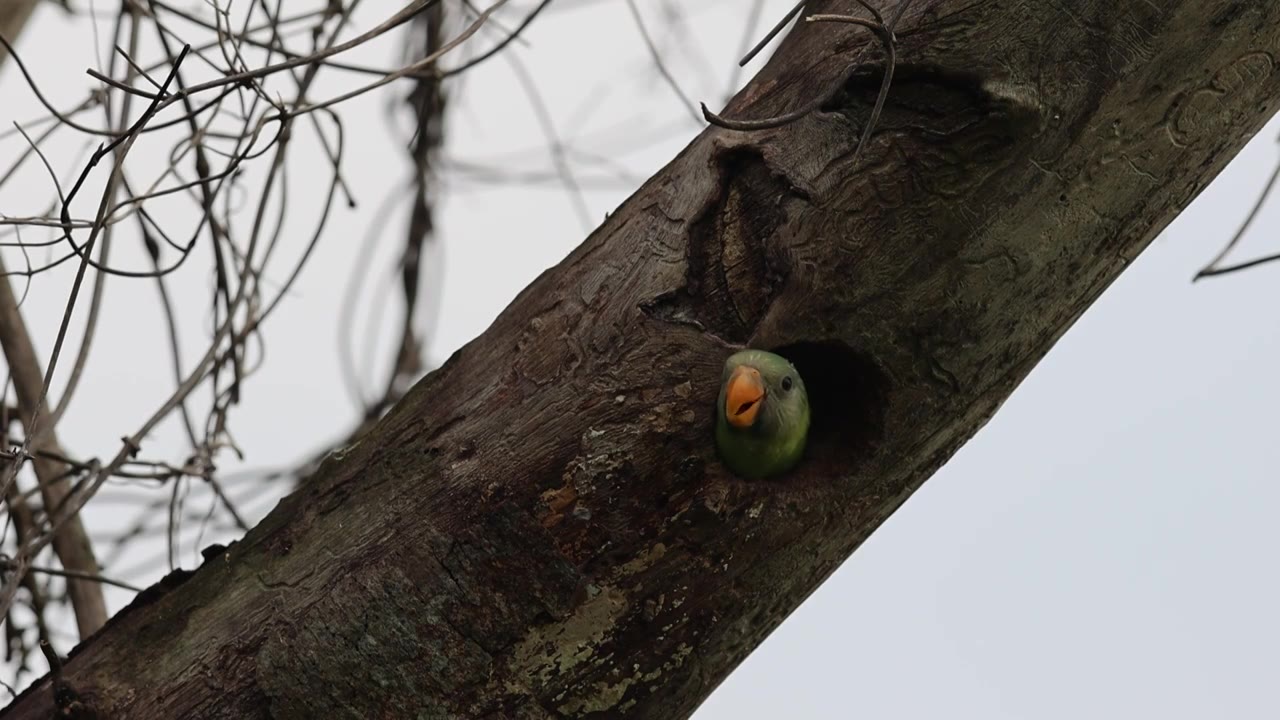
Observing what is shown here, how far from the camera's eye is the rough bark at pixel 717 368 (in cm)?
153

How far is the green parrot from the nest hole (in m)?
0.04

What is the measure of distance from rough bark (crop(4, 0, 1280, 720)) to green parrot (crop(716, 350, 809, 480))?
0.02 m

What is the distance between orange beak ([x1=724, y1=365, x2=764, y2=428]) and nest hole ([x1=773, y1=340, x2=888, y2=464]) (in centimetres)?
7

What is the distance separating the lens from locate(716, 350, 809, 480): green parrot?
5.01 ft

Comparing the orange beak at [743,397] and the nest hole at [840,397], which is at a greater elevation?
the orange beak at [743,397]

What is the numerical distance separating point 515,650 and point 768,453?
16.4 inches

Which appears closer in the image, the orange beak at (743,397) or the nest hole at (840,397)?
the orange beak at (743,397)

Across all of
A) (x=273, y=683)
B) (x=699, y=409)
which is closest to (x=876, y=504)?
(x=699, y=409)

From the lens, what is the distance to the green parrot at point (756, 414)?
153 cm

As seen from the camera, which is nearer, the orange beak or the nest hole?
the orange beak

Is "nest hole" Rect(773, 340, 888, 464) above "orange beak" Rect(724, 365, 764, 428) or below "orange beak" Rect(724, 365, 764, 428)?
below

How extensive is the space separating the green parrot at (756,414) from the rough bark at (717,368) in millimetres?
24

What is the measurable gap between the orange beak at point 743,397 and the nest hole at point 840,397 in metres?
0.07

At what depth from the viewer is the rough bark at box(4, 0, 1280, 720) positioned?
1528 millimetres
